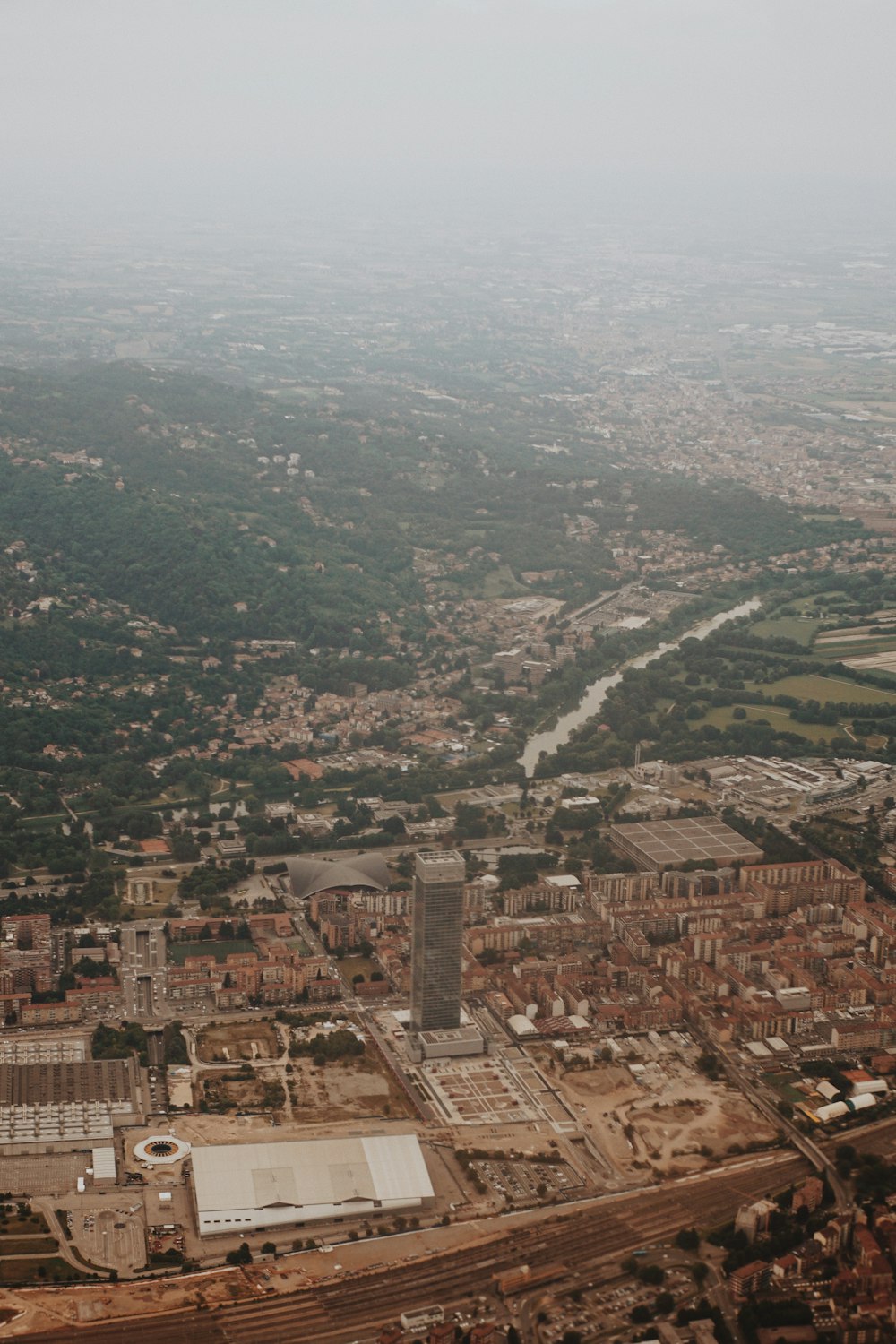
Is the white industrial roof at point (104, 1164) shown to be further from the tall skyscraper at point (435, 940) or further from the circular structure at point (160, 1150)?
the tall skyscraper at point (435, 940)

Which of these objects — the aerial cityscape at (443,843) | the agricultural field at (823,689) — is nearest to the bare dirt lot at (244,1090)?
the aerial cityscape at (443,843)

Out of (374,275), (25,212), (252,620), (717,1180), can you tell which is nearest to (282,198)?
(25,212)

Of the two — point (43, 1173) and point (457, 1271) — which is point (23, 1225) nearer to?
point (43, 1173)

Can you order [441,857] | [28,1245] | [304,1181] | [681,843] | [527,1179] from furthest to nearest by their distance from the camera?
[681,843] < [441,857] < [527,1179] < [304,1181] < [28,1245]

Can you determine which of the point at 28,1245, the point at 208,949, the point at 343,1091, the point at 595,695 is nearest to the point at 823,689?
the point at 595,695

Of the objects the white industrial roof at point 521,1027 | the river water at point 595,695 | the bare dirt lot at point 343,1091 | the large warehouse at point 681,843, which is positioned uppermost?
the bare dirt lot at point 343,1091

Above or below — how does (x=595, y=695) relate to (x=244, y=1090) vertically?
below

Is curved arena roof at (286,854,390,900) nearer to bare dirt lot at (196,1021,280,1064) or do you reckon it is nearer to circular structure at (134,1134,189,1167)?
bare dirt lot at (196,1021,280,1064)
